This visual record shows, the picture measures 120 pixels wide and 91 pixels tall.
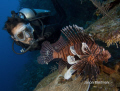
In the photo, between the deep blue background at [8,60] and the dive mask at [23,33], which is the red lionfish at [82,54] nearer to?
the dive mask at [23,33]

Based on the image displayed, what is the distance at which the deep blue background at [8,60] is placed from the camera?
15.2 m

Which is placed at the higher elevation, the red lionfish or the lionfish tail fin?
the lionfish tail fin

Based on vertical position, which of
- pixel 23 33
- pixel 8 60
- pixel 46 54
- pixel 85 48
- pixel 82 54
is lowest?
pixel 82 54

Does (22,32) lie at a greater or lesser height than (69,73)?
greater

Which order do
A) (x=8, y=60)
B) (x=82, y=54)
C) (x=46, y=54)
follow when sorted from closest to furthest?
(x=82, y=54)
(x=46, y=54)
(x=8, y=60)

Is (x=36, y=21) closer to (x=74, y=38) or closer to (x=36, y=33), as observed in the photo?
(x=36, y=33)

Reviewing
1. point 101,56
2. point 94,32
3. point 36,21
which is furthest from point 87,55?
point 36,21

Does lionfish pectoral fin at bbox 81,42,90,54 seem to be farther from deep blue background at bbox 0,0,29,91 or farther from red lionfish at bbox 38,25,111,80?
deep blue background at bbox 0,0,29,91

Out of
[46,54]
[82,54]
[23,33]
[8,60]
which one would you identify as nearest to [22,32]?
[23,33]

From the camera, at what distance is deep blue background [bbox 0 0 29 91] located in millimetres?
15227

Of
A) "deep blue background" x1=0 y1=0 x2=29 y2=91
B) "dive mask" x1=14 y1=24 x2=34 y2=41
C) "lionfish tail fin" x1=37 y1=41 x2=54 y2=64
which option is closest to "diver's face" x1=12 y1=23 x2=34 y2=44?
"dive mask" x1=14 y1=24 x2=34 y2=41

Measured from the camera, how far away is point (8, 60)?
2342cm

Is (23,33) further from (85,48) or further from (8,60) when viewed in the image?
(8,60)

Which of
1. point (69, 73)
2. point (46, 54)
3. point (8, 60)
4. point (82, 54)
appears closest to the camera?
point (69, 73)
